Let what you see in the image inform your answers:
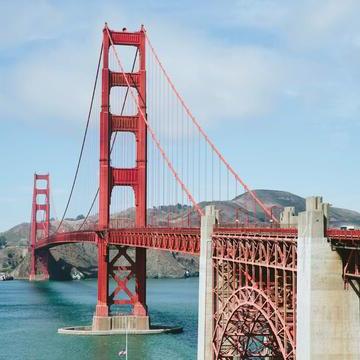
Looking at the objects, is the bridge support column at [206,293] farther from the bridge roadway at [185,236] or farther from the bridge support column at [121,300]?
the bridge support column at [121,300]

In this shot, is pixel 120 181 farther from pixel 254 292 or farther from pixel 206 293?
pixel 254 292

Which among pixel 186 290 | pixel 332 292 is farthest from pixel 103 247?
pixel 186 290

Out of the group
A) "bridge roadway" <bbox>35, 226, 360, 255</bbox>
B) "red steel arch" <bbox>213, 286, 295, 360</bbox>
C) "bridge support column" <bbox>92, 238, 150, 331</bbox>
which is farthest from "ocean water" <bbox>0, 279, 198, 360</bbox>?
"red steel arch" <bbox>213, 286, 295, 360</bbox>

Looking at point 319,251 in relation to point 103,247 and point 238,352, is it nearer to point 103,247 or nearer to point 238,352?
point 238,352

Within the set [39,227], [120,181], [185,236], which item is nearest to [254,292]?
[185,236]

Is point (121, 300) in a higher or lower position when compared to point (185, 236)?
lower

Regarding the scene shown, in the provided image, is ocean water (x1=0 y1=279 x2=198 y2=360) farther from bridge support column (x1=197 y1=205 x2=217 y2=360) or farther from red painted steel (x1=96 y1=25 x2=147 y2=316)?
bridge support column (x1=197 y1=205 x2=217 y2=360)
